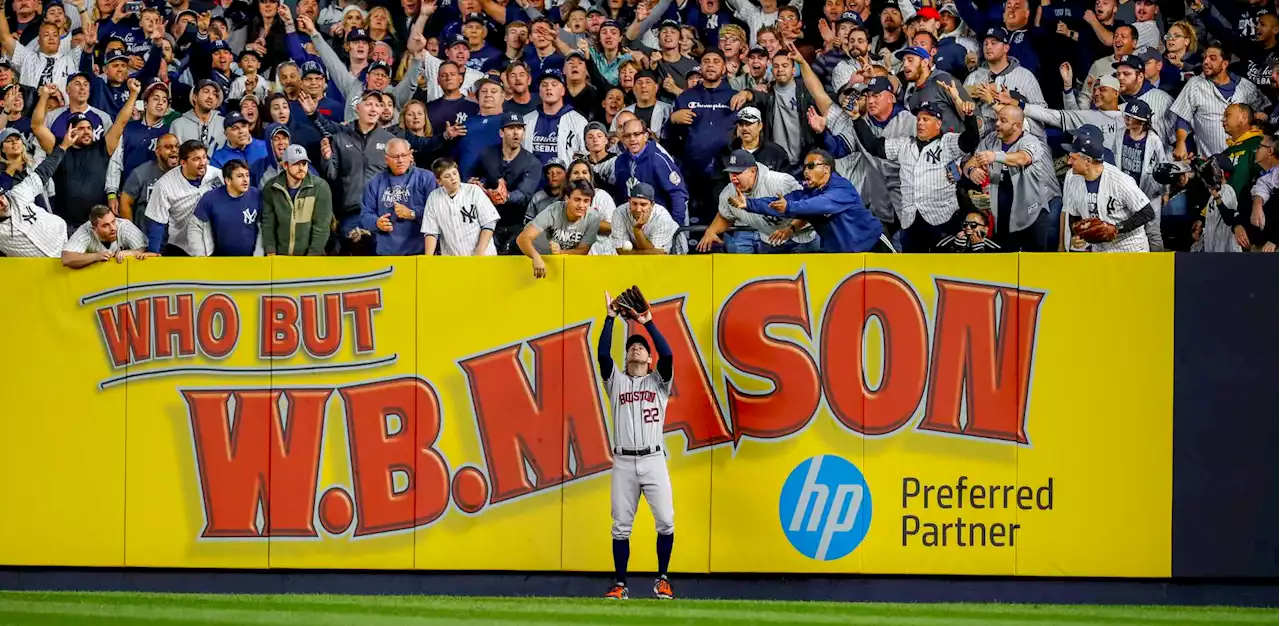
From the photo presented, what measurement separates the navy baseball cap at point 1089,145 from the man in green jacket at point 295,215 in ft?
20.5

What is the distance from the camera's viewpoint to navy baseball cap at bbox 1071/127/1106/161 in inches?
494

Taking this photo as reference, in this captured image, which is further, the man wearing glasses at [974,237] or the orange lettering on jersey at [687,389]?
the man wearing glasses at [974,237]

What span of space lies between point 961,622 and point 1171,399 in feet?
9.20

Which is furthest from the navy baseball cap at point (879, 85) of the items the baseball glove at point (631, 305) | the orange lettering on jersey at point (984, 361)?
the baseball glove at point (631, 305)

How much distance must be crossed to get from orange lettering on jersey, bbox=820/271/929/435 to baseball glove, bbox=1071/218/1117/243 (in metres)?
1.43

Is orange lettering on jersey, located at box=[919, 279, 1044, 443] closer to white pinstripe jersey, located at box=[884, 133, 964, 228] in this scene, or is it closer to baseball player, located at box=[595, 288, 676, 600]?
white pinstripe jersey, located at box=[884, 133, 964, 228]

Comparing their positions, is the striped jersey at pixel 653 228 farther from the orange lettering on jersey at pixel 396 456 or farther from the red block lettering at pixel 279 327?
the red block lettering at pixel 279 327

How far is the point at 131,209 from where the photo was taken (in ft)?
48.6

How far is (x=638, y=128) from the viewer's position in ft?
46.2

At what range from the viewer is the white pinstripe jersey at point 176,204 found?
13.9 m

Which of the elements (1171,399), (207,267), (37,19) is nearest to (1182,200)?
(1171,399)

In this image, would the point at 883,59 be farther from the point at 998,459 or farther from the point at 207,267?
the point at 207,267

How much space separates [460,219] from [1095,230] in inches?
204

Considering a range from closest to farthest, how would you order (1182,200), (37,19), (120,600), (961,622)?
(961,622) → (120,600) → (1182,200) → (37,19)
